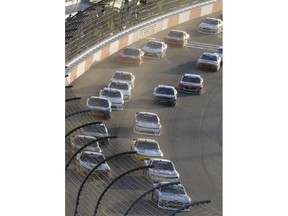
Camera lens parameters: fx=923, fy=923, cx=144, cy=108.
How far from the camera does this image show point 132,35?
139 ft

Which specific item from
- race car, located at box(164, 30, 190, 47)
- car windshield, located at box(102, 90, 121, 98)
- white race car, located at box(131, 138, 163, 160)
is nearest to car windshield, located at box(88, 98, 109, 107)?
car windshield, located at box(102, 90, 121, 98)

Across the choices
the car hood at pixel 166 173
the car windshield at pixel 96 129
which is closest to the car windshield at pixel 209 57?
the car windshield at pixel 96 129

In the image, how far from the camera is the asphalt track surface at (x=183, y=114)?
101ft

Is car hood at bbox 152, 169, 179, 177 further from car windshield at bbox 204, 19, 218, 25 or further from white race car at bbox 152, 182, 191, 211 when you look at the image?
car windshield at bbox 204, 19, 218, 25

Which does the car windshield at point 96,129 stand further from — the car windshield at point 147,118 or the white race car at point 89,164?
the white race car at point 89,164

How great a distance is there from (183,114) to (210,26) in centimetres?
1060

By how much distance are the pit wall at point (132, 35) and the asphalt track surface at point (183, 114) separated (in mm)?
321

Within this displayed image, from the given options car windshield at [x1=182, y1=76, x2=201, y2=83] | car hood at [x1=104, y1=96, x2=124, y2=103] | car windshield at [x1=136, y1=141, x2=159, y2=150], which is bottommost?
car windshield at [x1=136, y1=141, x2=159, y2=150]

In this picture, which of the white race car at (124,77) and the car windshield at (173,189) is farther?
the white race car at (124,77)

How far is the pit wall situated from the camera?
37625mm

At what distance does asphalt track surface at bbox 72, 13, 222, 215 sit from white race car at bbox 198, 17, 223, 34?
0.97ft

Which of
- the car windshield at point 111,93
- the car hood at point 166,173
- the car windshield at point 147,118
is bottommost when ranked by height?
the car hood at point 166,173
